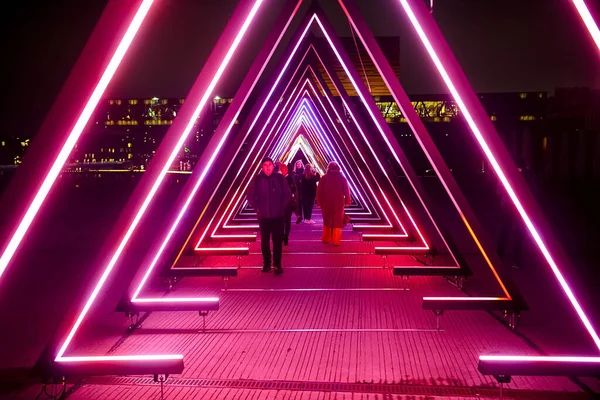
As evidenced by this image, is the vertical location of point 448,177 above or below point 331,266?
above

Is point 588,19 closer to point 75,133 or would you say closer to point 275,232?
point 75,133

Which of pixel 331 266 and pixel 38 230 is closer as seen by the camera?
pixel 331 266

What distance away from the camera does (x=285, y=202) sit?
30.0ft

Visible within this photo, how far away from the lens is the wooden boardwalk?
444 centimetres

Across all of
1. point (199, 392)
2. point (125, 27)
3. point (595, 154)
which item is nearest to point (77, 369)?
point (199, 392)

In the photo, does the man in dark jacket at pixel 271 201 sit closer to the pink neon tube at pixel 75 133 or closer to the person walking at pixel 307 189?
the pink neon tube at pixel 75 133

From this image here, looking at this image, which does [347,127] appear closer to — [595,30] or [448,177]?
[448,177]

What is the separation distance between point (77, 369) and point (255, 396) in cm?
136

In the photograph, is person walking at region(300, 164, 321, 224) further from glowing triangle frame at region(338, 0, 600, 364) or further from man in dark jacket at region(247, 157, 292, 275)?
glowing triangle frame at region(338, 0, 600, 364)

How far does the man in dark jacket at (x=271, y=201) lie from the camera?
9062 millimetres

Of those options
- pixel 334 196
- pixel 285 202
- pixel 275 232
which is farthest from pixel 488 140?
pixel 334 196

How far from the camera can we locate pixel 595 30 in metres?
3.44

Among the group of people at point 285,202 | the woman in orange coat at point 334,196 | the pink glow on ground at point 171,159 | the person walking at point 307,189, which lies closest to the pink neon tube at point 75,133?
the pink glow on ground at point 171,159

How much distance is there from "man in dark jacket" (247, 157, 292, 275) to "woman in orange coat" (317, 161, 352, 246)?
110 inches
